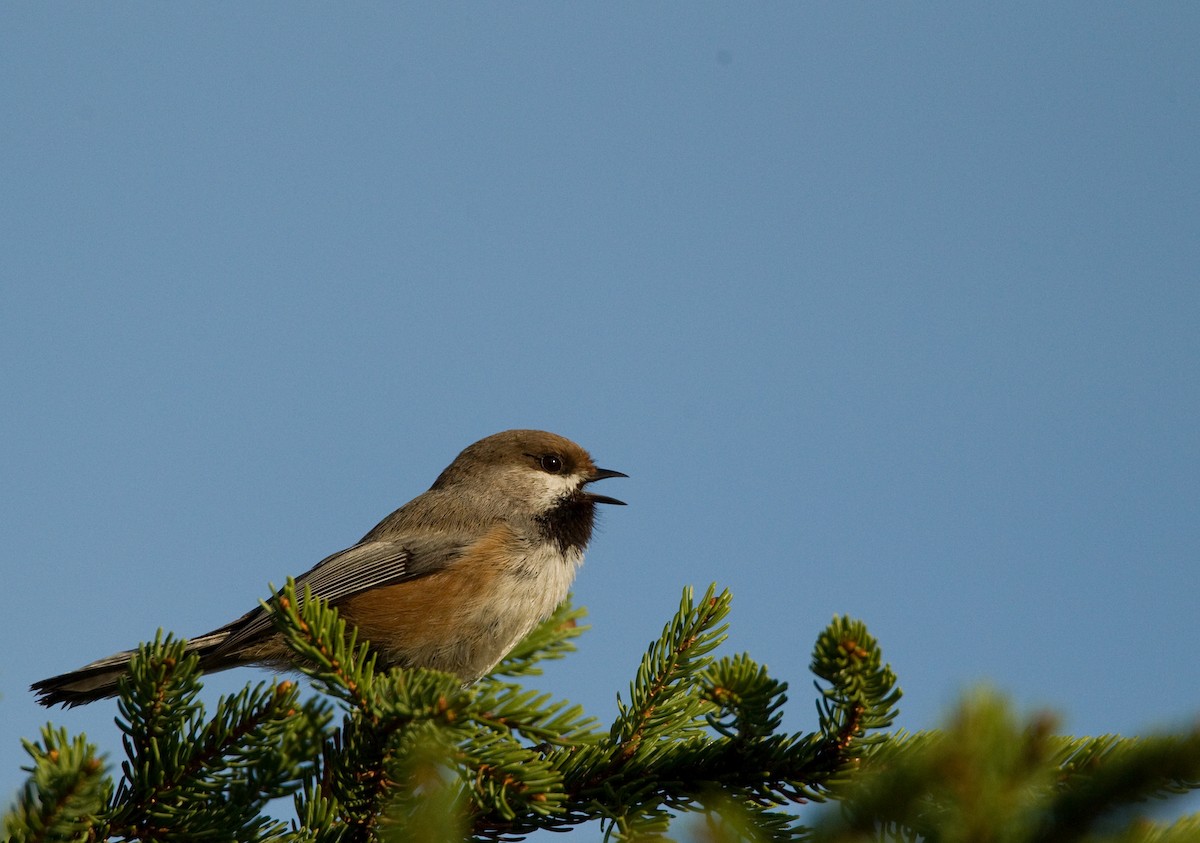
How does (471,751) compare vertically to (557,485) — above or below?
below

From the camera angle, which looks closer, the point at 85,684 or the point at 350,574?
the point at 85,684

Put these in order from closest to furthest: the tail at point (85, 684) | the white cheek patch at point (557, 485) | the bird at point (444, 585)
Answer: the tail at point (85, 684) → the bird at point (444, 585) → the white cheek patch at point (557, 485)

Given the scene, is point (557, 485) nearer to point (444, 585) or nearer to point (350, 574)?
point (444, 585)

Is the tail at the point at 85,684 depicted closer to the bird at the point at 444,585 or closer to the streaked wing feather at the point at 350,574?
the bird at the point at 444,585

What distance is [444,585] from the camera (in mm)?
5223

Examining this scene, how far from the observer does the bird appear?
5055 millimetres

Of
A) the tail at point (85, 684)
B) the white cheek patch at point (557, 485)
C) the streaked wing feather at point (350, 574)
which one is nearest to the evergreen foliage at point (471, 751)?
the tail at point (85, 684)

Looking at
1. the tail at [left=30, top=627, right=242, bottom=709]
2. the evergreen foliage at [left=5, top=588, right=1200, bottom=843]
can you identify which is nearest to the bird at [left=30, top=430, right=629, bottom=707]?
the tail at [left=30, top=627, right=242, bottom=709]

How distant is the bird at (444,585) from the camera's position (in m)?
5.05

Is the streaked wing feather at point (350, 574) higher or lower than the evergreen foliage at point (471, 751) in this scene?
higher

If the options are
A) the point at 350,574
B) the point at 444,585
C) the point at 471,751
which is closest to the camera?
the point at 471,751

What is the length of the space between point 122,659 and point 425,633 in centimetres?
136

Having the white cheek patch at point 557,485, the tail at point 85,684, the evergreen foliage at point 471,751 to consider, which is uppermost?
the white cheek patch at point 557,485

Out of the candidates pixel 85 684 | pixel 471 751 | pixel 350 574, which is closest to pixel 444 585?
pixel 350 574
